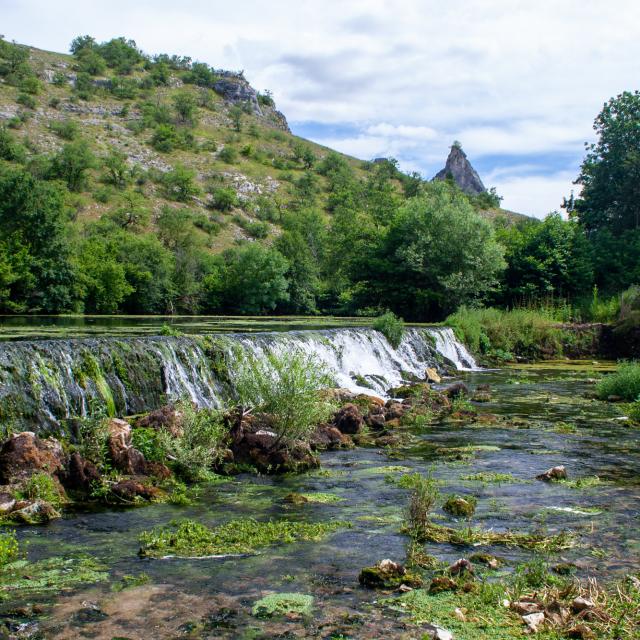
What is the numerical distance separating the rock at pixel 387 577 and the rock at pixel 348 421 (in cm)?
798

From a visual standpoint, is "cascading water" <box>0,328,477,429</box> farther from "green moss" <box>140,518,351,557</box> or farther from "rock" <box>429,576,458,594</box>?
"rock" <box>429,576,458,594</box>

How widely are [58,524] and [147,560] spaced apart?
5.80 ft

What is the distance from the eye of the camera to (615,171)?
1891 inches

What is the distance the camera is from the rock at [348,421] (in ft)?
46.5

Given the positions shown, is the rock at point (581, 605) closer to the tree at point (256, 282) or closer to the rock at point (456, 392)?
the rock at point (456, 392)

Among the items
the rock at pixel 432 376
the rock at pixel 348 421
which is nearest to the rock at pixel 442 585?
the rock at pixel 348 421

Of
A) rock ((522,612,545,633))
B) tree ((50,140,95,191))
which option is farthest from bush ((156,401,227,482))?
tree ((50,140,95,191))

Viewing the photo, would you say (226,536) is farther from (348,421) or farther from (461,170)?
(461,170)

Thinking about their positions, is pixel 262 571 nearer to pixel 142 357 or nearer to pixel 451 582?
pixel 451 582

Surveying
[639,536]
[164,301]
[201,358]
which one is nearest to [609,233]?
[164,301]

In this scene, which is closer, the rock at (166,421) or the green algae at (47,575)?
the green algae at (47,575)

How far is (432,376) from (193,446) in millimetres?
15482

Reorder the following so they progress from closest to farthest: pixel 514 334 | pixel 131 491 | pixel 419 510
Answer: pixel 419 510, pixel 131 491, pixel 514 334

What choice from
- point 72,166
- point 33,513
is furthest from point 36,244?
point 33,513
